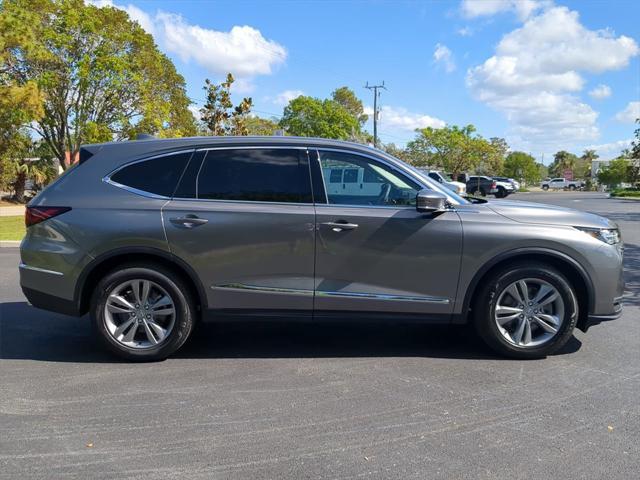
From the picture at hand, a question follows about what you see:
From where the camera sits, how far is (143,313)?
4559 millimetres

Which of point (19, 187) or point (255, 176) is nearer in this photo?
point (255, 176)

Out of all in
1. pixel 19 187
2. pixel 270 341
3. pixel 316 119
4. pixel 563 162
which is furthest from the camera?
pixel 563 162

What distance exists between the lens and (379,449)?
10.3 feet

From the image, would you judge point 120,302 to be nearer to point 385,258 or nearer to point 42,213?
point 42,213

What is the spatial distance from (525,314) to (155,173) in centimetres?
339

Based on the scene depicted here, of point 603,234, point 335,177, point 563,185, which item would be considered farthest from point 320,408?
point 563,185

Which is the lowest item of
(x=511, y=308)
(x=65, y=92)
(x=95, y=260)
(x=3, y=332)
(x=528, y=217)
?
(x=3, y=332)

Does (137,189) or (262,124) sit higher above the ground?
(262,124)

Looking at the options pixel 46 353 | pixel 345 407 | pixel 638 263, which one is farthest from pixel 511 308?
pixel 638 263

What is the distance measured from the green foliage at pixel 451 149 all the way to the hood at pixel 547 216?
6096 centimetres

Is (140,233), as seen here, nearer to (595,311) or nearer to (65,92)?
(595,311)

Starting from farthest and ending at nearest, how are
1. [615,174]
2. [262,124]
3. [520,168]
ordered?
[520,168] → [262,124] → [615,174]

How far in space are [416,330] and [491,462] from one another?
2521 mm

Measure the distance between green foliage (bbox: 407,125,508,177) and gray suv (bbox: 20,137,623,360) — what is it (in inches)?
2414
